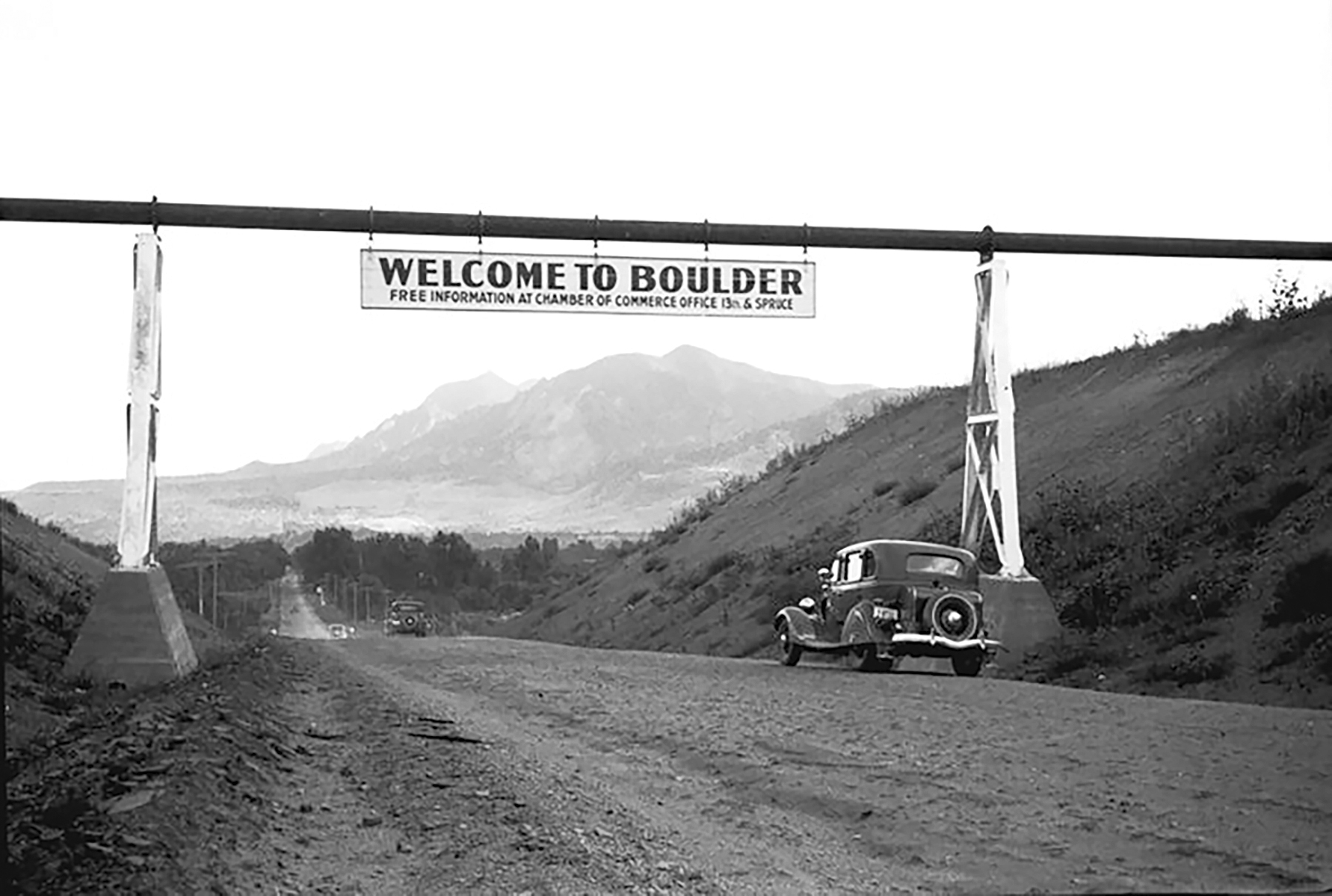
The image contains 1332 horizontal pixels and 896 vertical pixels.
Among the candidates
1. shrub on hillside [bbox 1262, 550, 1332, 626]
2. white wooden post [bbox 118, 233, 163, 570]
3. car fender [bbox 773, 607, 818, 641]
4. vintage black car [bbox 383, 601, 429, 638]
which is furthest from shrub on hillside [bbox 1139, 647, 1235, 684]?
vintage black car [bbox 383, 601, 429, 638]

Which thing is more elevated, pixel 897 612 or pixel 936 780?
pixel 897 612

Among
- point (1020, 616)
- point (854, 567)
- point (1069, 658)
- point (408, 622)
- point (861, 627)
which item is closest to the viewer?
point (1069, 658)

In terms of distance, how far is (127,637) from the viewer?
1614 cm

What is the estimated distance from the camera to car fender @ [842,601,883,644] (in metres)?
19.1

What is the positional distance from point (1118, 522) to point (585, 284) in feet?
38.6

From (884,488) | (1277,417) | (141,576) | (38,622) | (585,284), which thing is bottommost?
(38,622)

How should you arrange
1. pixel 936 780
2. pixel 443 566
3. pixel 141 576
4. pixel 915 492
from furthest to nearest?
pixel 443 566 < pixel 915 492 < pixel 141 576 < pixel 936 780

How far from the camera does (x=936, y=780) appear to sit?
9773mm

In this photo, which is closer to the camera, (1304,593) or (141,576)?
(141,576)

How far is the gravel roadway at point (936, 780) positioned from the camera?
7.38 m

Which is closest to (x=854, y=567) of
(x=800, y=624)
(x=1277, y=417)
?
(x=800, y=624)

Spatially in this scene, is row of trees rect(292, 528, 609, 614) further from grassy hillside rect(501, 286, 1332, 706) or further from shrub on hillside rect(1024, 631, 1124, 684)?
shrub on hillside rect(1024, 631, 1124, 684)

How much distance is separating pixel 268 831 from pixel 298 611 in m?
145

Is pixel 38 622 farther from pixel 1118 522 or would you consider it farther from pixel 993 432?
pixel 1118 522
